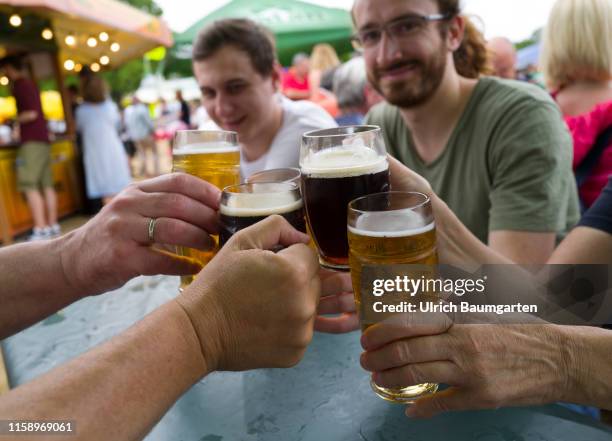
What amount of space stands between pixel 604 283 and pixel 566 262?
167 millimetres

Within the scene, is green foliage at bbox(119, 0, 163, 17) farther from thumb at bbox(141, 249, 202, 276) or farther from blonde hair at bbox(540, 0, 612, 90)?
thumb at bbox(141, 249, 202, 276)

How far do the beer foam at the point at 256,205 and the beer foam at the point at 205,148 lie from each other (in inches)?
13.7

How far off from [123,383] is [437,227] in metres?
0.87

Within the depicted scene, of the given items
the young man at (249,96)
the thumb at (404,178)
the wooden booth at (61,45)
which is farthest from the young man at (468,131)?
the wooden booth at (61,45)

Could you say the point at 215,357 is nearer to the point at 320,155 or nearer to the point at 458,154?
the point at 320,155

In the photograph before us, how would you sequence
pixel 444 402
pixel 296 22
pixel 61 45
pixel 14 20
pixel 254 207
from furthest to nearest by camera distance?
pixel 296 22
pixel 61 45
pixel 14 20
pixel 254 207
pixel 444 402

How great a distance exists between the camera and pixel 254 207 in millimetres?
983

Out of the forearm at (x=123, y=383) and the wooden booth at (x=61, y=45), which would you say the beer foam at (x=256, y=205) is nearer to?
the forearm at (x=123, y=383)

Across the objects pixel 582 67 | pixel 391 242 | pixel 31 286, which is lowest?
pixel 31 286

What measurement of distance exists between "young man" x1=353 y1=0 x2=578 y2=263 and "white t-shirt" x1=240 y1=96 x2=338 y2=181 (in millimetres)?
471

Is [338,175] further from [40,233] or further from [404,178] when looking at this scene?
[40,233]

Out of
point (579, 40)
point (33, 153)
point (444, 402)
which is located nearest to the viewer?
point (444, 402)

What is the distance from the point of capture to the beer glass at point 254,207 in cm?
97

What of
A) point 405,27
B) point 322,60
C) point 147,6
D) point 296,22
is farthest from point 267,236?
point 147,6
